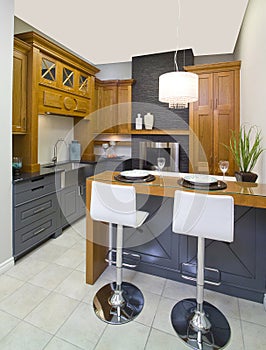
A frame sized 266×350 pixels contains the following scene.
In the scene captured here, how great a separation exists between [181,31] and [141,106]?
1.60 meters

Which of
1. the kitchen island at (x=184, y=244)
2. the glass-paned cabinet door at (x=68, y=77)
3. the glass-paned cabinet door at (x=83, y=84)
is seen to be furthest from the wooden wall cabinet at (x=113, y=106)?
the kitchen island at (x=184, y=244)

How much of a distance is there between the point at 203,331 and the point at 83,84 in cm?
404

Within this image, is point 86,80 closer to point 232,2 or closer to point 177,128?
point 177,128

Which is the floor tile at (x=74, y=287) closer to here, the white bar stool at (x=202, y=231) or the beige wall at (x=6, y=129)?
the beige wall at (x=6, y=129)

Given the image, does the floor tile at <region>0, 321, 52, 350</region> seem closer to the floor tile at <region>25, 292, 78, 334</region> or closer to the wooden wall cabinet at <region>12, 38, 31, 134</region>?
the floor tile at <region>25, 292, 78, 334</region>

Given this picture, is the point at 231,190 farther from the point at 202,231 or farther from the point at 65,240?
the point at 65,240

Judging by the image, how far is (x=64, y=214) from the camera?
335 centimetres

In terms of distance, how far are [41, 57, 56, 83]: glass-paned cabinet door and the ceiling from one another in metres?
0.58

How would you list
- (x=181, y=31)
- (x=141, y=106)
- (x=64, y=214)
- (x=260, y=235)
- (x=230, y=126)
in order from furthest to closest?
(x=141, y=106), (x=230, y=126), (x=181, y=31), (x=64, y=214), (x=260, y=235)

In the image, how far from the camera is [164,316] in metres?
1.74

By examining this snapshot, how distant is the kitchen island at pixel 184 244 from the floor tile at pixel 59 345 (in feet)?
2.10

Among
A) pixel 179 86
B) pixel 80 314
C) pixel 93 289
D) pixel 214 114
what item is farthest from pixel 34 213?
pixel 214 114

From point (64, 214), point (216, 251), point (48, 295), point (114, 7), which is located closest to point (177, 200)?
point (216, 251)

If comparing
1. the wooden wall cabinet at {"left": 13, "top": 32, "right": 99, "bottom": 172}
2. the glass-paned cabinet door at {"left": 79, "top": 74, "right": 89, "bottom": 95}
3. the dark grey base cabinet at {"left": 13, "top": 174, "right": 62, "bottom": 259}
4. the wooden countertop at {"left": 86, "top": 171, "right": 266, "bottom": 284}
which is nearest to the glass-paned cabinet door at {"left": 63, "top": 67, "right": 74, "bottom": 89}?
the wooden wall cabinet at {"left": 13, "top": 32, "right": 99, "bottom": 172}
